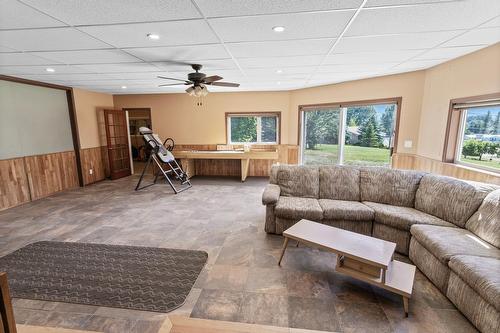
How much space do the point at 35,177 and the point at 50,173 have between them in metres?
0.32

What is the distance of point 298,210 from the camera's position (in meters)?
2.88

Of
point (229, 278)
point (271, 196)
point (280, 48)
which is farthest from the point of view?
point (271, 196)

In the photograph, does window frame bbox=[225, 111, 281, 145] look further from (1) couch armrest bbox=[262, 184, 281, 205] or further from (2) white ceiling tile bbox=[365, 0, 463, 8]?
(2) white ceiling tile bbox=[365, 0, 463, 8]

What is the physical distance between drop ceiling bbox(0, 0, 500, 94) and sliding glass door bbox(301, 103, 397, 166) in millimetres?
1090

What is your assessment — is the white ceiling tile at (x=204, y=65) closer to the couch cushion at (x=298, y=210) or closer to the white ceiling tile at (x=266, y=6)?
the white ceiling tile at (x=266, y=6)

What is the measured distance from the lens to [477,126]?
3.07 meters

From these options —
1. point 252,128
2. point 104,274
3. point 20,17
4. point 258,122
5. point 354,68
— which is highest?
point 354,68

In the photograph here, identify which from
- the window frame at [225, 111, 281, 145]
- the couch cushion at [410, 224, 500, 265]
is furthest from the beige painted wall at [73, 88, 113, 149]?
the couch cushion at [410, 224, 500, 265]

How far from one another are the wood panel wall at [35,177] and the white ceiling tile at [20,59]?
1.90 meters

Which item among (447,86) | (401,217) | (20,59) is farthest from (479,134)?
(20,59)

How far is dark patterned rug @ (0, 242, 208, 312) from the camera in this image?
1.99m

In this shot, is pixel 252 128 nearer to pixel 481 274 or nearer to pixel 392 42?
pixel 392 42

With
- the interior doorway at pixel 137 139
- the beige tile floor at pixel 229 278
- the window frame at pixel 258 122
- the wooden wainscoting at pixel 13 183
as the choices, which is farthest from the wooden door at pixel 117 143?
the window frame at pixel 258 122

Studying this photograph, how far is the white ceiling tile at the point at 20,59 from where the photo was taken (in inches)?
114
